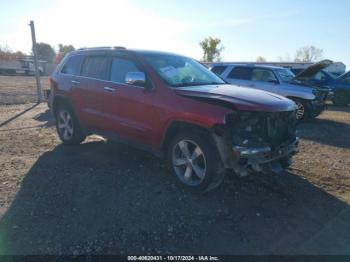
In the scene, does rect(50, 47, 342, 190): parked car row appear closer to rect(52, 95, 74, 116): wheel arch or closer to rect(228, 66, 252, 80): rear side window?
rect(52, 95, 74, 116): wheel arch

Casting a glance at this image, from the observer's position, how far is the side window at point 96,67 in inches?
210

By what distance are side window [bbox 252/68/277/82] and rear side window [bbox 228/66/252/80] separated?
180 millimetres

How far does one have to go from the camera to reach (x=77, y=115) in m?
5.95

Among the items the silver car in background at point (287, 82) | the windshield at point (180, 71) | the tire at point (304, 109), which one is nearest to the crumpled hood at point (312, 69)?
the silver car in background at point (287, 82)

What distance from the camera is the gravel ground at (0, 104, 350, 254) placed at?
3082 mm

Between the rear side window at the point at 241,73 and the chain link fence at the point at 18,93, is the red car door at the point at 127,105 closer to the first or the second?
the rear side window at the point at 241,73

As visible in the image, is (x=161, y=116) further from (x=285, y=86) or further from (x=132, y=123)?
(x=285, y=86)

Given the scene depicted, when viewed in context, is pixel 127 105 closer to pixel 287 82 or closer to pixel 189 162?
pixel 189 162

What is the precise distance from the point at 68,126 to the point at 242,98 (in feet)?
12.9

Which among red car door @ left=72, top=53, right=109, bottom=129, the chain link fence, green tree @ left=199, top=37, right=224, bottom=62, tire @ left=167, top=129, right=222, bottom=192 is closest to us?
tire @ left=167, top=129, right=222, bottom=192

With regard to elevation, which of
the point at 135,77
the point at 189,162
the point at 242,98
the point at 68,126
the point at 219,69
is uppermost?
the point at 219,69

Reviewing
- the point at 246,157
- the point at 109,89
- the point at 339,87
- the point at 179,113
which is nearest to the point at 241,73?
the point at 109,89

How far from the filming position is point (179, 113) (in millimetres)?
4035

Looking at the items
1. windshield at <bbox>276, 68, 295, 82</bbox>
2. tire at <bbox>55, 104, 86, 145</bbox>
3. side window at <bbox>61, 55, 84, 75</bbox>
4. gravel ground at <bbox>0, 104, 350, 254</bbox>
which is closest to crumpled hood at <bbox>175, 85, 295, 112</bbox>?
→ gravel ground at <bbox>0, 104, 350, 254</bbox>
